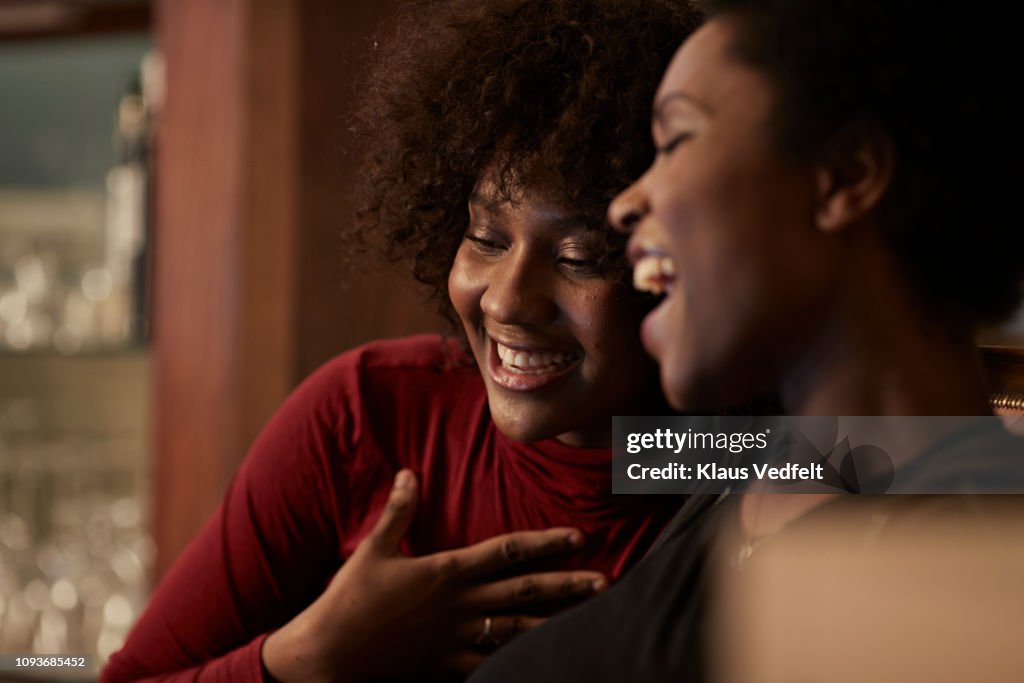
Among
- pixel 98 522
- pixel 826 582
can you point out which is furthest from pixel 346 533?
pixel 98 522

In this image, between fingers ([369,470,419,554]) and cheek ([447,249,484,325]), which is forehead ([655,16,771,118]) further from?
fingers ([369,470,419,554])

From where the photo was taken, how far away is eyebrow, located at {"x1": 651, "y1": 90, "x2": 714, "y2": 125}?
520mm

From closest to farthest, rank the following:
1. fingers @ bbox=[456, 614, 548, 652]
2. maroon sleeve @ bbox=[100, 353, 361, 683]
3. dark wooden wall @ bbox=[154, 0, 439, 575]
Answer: fingers @ bbox=[456, 614, 548, 652]
maroon sleeve @ bbox=[100, 353, 361, 683]
dark wooden wall @ bbox=[154, 0, 439, 575]

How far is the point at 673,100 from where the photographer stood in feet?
1.76

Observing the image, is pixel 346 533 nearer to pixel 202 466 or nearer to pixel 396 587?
pixel 396 587

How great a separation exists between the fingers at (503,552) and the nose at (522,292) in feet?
0.55

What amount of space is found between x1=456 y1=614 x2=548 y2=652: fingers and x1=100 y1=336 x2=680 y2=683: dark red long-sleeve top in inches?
2.6

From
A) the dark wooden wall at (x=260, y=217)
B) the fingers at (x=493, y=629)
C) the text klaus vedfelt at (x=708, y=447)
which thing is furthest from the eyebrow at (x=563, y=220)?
the dark wooden wall at (x=260, y=217)

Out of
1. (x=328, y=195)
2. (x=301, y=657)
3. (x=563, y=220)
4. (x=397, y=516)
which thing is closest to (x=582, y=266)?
(x=563, y=220)

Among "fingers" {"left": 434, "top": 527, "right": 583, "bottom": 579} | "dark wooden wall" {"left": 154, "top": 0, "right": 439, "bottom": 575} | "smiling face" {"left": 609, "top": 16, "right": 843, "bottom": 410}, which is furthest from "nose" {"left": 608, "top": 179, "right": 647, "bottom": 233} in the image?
"dark wooden wall" {"left": 154, "top": 0, "right": 439, "bottom": 575}

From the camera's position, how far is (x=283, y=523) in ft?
3.04

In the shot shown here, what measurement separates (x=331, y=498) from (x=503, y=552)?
6.8 inches

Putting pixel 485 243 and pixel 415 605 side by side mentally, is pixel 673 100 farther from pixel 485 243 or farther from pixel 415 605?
pixel 415 605

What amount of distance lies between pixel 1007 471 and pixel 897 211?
13 cm
